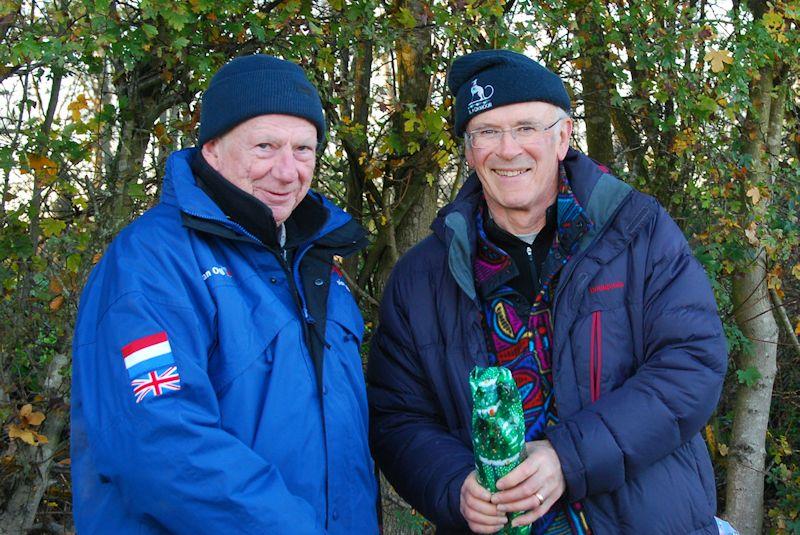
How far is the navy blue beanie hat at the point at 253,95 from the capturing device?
2391 millimetres

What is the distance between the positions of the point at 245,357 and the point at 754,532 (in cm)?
431

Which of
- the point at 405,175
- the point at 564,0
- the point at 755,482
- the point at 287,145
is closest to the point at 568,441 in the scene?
the point at 287,145

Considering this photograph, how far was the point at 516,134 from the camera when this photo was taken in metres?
2.63

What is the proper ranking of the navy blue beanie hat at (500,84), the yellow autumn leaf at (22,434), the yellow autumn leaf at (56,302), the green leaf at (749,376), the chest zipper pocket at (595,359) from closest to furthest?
the chest zipper pocket at (595,359)
the navy blue beanie hat at (500,84)
the yellow autumn leaf at (22,434)
the yellow autumn leaf at (56,302)
the green leaf at (749,376)

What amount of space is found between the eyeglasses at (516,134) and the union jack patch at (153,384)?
1271 millimetres

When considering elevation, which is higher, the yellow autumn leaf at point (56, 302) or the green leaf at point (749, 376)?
the yellow autumn leaf at point (56, 302)

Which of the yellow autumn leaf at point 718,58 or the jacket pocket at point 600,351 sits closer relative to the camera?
the jacket pocket at point 600,351

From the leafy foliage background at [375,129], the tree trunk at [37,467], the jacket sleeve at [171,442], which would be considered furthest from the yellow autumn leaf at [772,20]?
the tree trunk at [37,467]

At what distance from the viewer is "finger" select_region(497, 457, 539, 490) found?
217cm

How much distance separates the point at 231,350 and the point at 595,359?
1028 mm

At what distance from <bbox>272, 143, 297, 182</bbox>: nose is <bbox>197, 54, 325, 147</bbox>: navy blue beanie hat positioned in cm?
11

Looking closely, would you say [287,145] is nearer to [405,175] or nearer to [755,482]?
[405,175]

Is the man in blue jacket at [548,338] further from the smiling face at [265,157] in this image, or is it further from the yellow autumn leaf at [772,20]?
the yellow autumn leaf at [772,20]

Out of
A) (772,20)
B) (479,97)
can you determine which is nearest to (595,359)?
(479,97)
